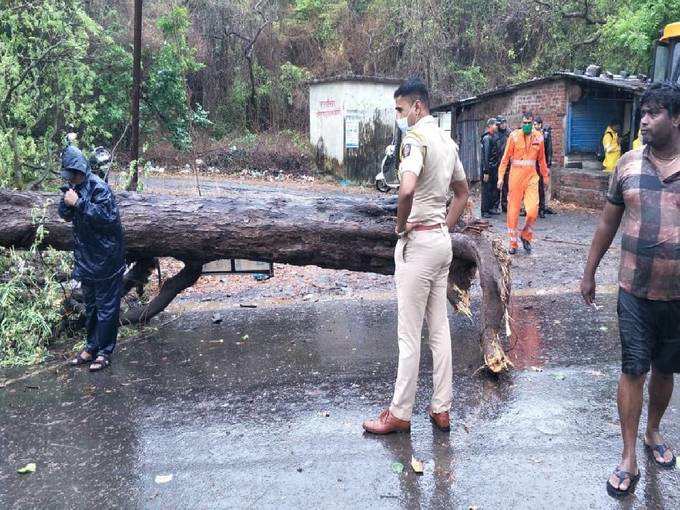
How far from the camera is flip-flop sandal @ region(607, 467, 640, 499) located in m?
3.02

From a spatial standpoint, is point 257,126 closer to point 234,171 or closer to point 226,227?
point 234,171

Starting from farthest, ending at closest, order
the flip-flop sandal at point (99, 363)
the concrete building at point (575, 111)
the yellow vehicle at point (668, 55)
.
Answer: the concrete building at point (575, 111) → the yellow vehicle at point (668, 55) → the flip-flop sandal at point (99, 363)

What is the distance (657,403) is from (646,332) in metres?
0.51

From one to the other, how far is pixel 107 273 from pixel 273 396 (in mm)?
1734

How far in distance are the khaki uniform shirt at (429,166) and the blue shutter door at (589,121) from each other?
1262 cm

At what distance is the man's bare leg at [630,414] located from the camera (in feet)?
10.2

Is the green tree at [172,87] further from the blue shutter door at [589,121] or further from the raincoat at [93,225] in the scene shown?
the raincoat at [93,225]

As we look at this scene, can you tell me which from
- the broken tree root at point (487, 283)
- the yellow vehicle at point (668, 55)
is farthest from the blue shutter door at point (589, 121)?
the broken tree root at point (487, 283)

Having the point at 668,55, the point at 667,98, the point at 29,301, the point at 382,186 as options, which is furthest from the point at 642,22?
the point at 29,301

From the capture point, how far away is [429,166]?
11.6 ft

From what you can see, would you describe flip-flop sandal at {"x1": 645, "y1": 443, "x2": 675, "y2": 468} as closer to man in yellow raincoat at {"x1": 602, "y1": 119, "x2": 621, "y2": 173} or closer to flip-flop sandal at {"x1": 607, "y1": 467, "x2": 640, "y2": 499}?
flip-flop sandal at {"x1": 607, "y1": 467, "x2": 640, "y2": 499}

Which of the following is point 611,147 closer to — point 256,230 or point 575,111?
point 575,111

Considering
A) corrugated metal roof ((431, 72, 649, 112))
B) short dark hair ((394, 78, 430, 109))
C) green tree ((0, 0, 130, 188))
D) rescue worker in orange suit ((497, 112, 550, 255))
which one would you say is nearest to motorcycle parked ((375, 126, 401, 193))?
corrugated metal roof ((431, 72, 649, 112))

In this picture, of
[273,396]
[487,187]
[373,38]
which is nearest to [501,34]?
[373,38]
